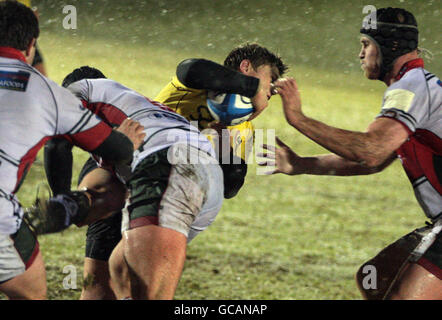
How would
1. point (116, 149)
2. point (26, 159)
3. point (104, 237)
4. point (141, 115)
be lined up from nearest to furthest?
point (26, 159) → point (116, 149) → point (141, 115) → point (104, 237)

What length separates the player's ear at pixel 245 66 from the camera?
14.6 feet

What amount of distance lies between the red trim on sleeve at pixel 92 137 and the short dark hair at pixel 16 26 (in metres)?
0.46

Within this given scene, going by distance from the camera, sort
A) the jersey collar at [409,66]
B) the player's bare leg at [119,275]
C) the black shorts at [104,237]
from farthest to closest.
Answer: the black shorts at [104,237] < the player's bare leg at [119,275] < the jersey collar at [409,66]

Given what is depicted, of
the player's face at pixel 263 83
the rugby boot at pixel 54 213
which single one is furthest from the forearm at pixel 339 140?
the rugby boot at pixel 54 213

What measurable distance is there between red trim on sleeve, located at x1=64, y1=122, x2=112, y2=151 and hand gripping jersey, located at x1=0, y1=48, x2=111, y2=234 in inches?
3.2

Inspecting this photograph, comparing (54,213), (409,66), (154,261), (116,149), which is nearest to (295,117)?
(409,66)

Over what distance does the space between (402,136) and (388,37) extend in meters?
0.61

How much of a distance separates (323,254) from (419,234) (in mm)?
7639

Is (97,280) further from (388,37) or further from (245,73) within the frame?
(388,37)

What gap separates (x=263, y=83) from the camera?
4352 millimetres

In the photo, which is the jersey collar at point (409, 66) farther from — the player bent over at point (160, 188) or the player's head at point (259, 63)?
the player bent over at point (160, 188)

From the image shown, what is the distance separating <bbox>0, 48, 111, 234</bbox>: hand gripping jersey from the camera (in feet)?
9.77

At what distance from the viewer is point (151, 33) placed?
84.7 feet
